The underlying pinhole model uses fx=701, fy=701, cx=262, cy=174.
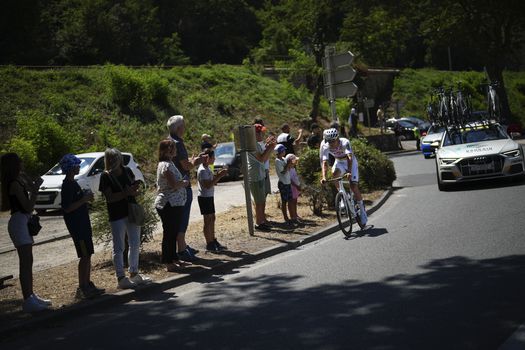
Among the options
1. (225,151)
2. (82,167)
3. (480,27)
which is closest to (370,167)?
(82,167)

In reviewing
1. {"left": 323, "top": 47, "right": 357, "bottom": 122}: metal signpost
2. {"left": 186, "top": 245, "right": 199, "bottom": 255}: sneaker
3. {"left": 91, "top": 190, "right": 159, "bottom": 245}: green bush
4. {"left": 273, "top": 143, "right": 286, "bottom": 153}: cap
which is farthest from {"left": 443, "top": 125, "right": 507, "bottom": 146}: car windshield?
{"left": 91, "top": 190, "right": 159, "bottom": 245}: green bush

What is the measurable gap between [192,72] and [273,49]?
56.4 ft

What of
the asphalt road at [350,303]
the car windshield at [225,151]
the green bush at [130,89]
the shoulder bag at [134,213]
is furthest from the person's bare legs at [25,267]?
the green bush at [130,89]

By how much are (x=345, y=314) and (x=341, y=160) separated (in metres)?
5.79

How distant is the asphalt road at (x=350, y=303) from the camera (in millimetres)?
5953

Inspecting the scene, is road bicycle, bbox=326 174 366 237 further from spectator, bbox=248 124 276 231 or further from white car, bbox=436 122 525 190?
white car, bbox=436 122 525 190

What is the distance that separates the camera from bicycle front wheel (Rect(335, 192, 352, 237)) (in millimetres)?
11578

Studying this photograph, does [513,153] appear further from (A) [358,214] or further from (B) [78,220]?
(B) [78,220]

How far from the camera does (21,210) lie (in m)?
7.98

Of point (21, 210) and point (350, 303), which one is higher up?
point (21, 210)

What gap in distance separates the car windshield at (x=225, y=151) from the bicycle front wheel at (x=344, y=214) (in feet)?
59.2

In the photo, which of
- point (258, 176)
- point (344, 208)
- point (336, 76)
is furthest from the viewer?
point (336, 76)

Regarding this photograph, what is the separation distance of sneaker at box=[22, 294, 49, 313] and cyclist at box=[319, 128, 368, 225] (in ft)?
18.5

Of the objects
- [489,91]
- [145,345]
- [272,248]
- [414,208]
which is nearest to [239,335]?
[145,345]
